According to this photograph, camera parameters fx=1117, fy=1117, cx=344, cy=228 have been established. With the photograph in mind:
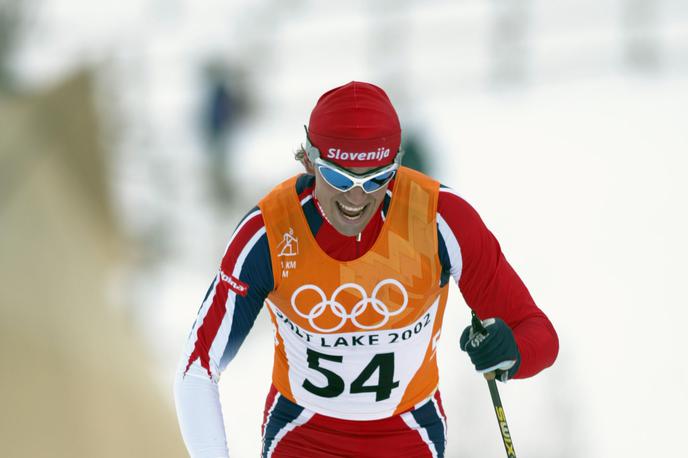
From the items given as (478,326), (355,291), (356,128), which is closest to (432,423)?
(478,326)

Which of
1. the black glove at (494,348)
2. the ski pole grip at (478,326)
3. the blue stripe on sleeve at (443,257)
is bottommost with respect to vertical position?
the black glove at (494,348)

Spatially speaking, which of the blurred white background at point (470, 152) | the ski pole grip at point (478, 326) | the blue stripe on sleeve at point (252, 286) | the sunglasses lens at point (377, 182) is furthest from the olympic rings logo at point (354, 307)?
the blurred white background at point (470, 152)

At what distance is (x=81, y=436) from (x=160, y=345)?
3.83 metres

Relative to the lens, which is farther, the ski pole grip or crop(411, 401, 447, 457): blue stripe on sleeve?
crop(411, 401, 447, 457): blue stripe on sleeve

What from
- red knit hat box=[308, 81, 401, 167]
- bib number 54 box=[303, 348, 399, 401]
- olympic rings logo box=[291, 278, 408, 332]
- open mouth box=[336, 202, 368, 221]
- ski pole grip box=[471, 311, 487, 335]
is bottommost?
bib number 54 box=[303, 348, 399, 401]

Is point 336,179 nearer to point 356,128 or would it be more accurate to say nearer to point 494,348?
point 356,128

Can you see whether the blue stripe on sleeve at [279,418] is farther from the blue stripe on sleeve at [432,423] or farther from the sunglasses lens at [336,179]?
the sunglasses lens at [336,179]

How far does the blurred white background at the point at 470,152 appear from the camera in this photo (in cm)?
800

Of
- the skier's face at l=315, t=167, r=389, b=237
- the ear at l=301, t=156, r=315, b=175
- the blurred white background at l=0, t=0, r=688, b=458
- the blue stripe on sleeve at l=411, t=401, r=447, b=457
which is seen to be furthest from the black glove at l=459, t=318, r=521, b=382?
the blurred white background at l=0, t=0, r=688, b=458

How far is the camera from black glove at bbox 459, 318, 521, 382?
3432 millimetres

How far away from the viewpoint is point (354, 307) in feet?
11.8

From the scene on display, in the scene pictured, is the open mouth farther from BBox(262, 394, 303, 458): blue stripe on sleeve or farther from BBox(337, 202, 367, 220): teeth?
BBox(262, 394, 303, 458): blue stripe on sleeve

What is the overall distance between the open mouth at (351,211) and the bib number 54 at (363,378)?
50 cm

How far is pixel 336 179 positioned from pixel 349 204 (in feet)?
0.29
